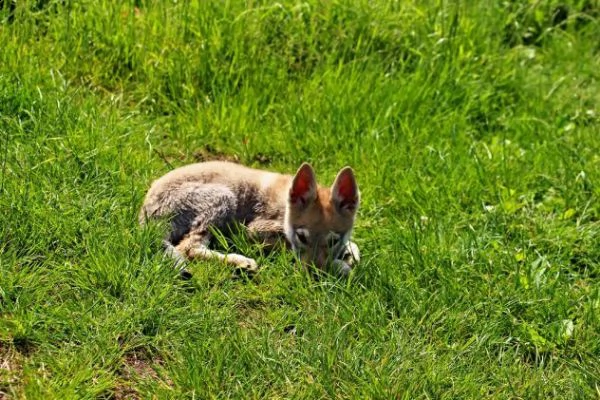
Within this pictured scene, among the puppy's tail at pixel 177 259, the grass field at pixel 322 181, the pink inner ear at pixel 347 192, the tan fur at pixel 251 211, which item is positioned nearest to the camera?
the grass field at pixel 322 181

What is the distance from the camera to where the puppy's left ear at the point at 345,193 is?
601 cm

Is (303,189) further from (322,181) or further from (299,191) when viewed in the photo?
(322,181)

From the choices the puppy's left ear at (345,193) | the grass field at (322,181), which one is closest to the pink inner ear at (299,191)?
the puppy's left ear at (345,193)

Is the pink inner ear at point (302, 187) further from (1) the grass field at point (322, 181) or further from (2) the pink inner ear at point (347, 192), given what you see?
(1) the grass field at point (322, 181)

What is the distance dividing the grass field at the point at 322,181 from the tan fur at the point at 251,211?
163mm

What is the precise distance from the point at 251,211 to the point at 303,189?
16.4 inches

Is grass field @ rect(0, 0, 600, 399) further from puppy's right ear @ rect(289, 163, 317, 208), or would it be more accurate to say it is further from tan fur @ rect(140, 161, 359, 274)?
puppy's right ear @ rect(289, 163, 317, 208)

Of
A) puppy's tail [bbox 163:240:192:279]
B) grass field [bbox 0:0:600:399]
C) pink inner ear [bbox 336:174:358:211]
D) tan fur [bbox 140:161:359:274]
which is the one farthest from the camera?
pink inner ear [bbox 336:174:358:211]

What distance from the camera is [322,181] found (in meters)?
6.91

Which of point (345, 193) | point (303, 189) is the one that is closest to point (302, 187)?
point (303, 189)

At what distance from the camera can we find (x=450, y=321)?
5480 millimetres

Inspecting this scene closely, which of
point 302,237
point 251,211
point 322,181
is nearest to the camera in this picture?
point 302,237

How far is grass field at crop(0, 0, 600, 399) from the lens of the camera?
5.06 metres

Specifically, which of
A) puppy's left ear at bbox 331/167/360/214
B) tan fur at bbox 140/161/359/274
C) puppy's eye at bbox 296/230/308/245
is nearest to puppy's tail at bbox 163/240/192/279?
tan fur at bbox 140/161/359/274
